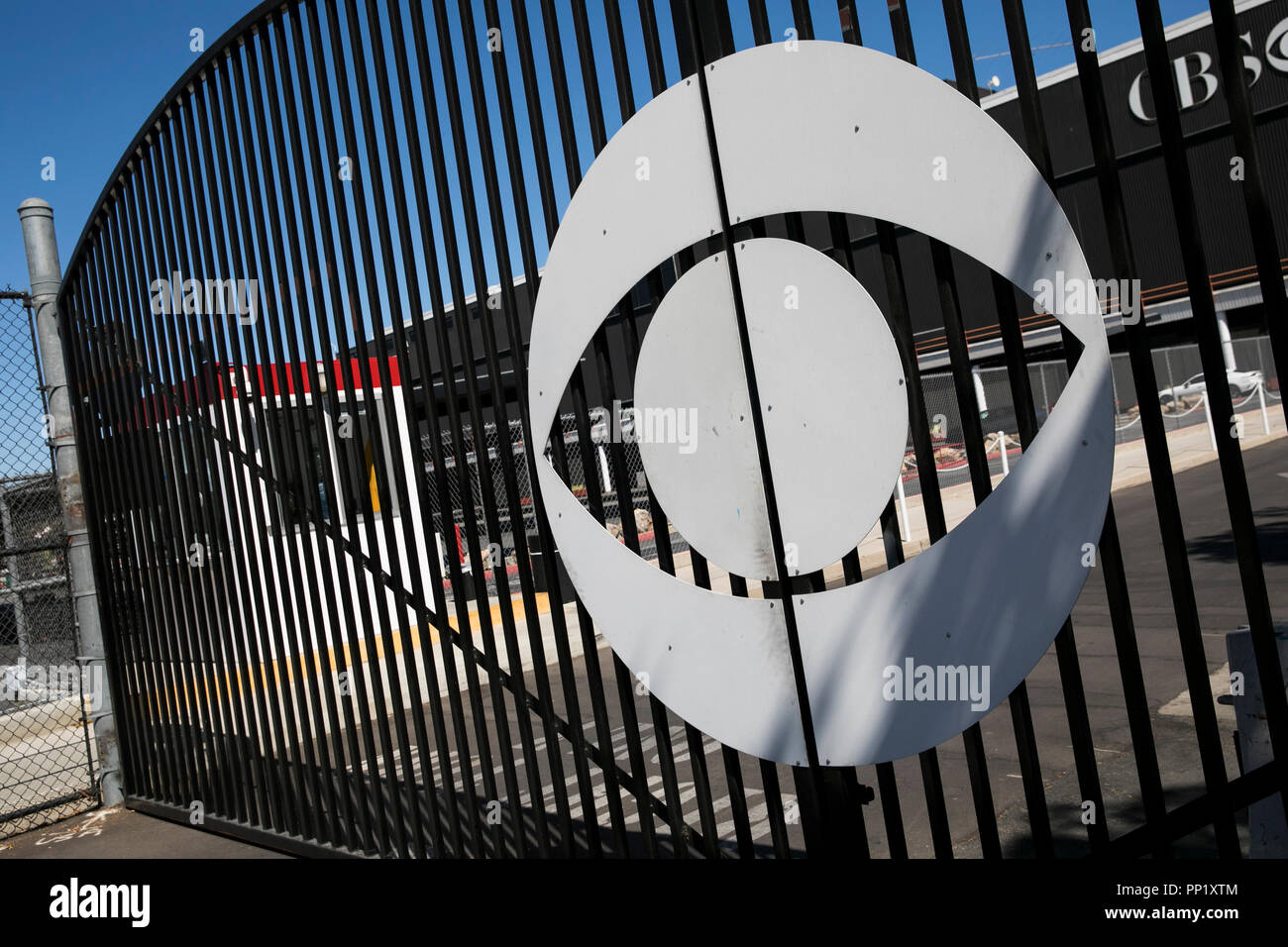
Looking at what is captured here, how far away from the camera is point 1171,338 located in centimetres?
3397

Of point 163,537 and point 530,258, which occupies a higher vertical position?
point 530,258

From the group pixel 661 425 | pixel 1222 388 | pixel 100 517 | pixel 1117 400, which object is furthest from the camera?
pixel 1117 400

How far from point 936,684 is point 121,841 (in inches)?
220

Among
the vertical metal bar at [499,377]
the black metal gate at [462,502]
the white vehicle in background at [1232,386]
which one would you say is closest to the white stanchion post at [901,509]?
the black metal gate at [462,502]

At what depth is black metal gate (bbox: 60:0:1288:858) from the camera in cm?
227

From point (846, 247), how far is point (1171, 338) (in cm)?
3585

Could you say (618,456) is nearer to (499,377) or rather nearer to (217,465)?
(499,377)

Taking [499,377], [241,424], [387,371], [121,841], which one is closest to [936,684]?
[499,377]

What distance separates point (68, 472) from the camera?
23.3 feet

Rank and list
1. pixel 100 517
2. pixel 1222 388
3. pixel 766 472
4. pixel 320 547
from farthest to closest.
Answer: pixel 100 517, pixel 320 547, pixel 766 472, pixel 1222 388

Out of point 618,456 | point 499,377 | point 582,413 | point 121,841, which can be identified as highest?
point 499,377

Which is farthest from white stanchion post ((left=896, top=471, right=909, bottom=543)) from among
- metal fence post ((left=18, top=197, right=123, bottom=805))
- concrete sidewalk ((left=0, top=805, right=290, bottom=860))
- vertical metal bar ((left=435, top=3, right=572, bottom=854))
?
metal fence post ((left=18, top=197, right=123, bottom=805))
